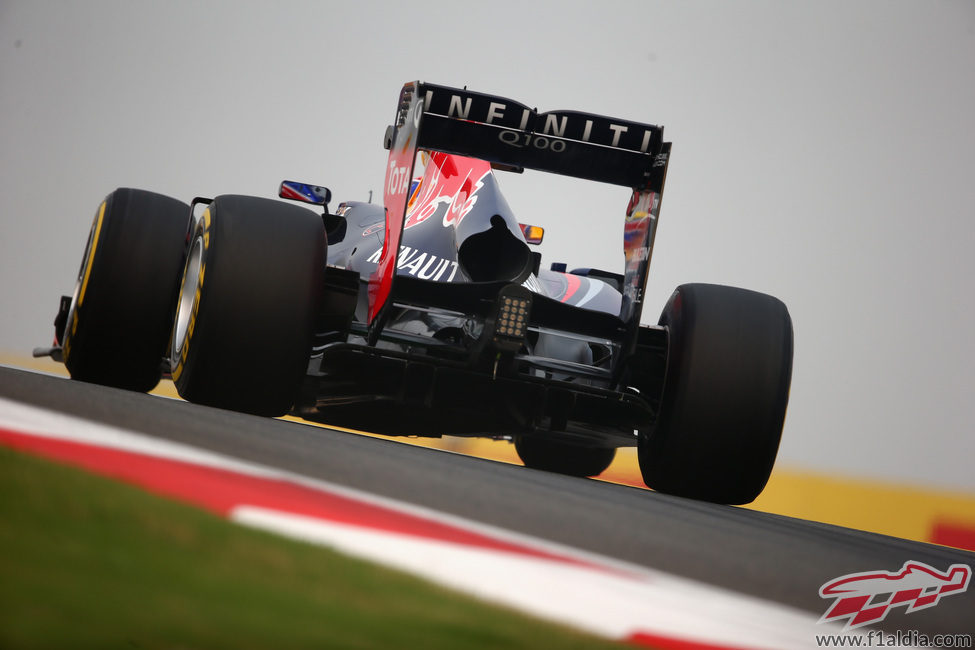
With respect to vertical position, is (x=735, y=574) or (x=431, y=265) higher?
(x=431, y=265)

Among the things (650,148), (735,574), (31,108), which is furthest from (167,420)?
(31,108)

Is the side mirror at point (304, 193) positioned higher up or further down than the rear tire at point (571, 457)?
higher up

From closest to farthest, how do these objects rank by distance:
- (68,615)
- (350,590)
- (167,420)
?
(68,615) < (350,590) < (167,420)

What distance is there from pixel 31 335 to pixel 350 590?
13.5 meters

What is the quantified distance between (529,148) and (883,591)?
7.80 feet

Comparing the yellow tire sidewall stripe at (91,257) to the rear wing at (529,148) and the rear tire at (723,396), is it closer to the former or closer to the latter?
the rear wing at (529,148)

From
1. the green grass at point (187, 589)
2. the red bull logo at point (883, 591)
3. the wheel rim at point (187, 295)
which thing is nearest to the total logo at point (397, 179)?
the wheel rim at point (187, 295)

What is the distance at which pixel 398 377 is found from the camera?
4.15 m

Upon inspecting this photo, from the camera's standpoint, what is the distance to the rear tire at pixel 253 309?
11.3ft

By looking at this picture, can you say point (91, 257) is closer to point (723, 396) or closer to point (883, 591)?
point (723, 396)

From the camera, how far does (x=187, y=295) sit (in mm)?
4051

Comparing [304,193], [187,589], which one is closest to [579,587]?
[187,589]

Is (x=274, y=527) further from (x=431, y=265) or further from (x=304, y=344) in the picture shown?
(x=431, y=265)

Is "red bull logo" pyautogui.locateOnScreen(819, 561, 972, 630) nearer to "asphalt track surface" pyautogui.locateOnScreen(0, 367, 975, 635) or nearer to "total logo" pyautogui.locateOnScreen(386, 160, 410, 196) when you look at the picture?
"asphalt track surface" pyautogui.locateOnScreen(0, 367, 975, 635)
